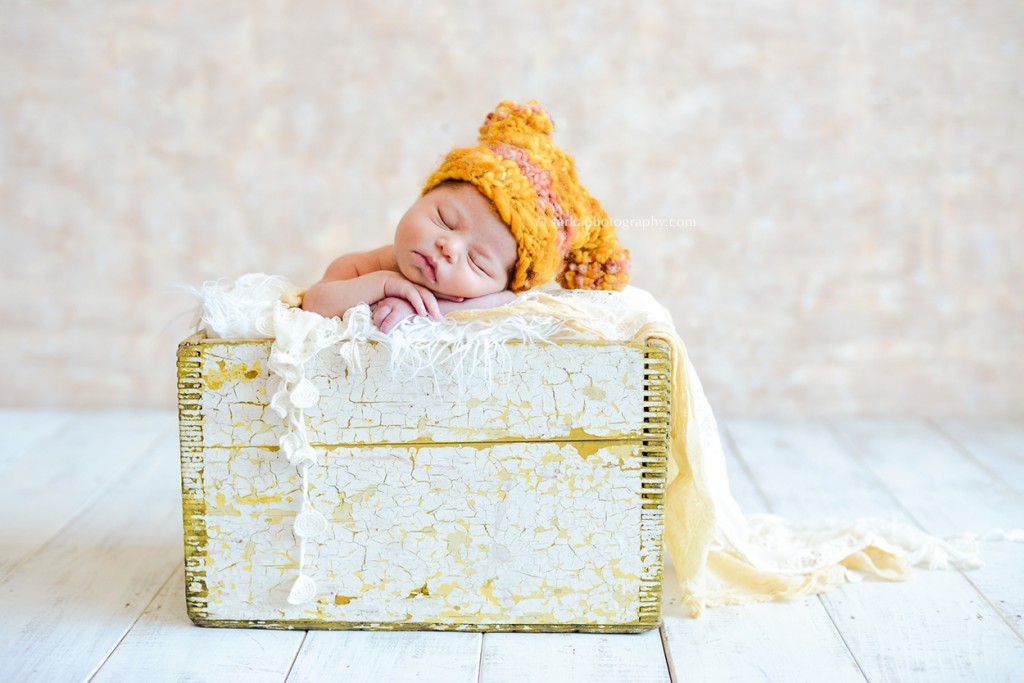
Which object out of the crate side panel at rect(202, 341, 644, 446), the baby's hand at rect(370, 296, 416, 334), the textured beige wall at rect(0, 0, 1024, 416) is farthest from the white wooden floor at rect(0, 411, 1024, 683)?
the textured beige wall at rect(0, 0, 1024, 416)

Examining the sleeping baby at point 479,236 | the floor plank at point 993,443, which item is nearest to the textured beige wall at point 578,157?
the floor plank at point 993,443

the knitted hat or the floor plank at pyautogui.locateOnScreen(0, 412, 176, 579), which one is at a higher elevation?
the knitted hat

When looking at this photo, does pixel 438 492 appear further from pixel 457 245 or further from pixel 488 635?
pixel 457 245

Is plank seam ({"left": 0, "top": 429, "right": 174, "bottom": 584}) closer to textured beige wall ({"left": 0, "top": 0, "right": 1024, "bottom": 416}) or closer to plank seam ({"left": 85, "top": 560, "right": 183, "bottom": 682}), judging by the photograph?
plank seam ({"left": 85, "top": 560, "right": 183, "bottom": 682})

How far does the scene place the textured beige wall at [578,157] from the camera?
241cm

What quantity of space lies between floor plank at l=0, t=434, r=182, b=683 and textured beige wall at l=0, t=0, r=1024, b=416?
28.6 inches

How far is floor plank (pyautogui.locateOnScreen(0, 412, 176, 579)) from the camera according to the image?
1.71 metres

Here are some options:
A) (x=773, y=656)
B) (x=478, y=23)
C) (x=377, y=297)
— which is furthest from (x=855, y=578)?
Answer: (x=478, y=23)

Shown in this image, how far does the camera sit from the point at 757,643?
4.39 ft

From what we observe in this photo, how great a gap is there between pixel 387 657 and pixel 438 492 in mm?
205

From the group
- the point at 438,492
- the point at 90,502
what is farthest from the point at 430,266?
the point at 90,502

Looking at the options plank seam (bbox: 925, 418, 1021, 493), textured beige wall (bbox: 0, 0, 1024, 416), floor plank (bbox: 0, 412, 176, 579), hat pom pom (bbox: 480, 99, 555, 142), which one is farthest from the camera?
textured beige wall (bbox: 0, 0, 1024, 416)

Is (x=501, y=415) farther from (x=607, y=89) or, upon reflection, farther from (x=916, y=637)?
(x=607, y=89)

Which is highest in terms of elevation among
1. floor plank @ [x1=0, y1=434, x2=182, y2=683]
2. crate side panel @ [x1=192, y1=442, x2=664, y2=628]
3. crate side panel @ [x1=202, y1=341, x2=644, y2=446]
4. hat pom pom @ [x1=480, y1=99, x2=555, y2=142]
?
hat pom pom @ [x1=480, y1=99, x2=555, y2=142]
